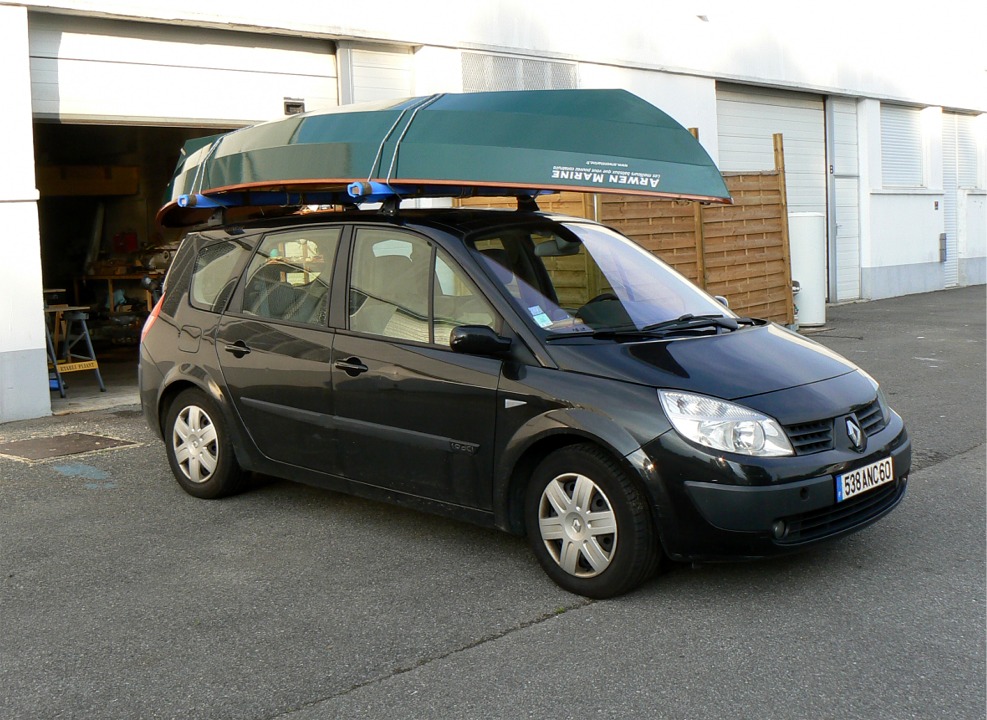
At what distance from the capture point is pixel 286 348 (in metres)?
5.72

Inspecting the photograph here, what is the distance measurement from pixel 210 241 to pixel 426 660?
3382mm

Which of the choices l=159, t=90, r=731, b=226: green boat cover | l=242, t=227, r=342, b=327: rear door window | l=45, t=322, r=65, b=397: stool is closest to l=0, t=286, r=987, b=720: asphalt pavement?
l=242, t=227, r=342, b=327: rear door window

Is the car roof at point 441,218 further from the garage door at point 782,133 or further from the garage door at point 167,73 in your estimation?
the garage door at point 782,133

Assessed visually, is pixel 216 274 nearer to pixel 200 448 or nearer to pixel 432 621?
pixel 200 448

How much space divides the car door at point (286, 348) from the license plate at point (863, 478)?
2.43 metres

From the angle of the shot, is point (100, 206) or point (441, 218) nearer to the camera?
point (441, 218)

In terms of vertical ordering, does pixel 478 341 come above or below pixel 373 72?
below

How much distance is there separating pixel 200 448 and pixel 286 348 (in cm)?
105

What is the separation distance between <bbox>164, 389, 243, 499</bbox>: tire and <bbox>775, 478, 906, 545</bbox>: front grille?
126 inches

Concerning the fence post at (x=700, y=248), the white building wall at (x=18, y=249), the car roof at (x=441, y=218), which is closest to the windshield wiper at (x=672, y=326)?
the car roof at (x=441, y=218)

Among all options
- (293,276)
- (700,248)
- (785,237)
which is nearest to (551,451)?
(293,276)

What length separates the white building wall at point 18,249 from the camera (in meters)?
9.05

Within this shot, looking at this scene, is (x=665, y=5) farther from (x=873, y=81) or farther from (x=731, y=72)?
(x=873, y=81)

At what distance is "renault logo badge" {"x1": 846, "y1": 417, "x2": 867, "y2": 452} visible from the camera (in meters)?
4.64
